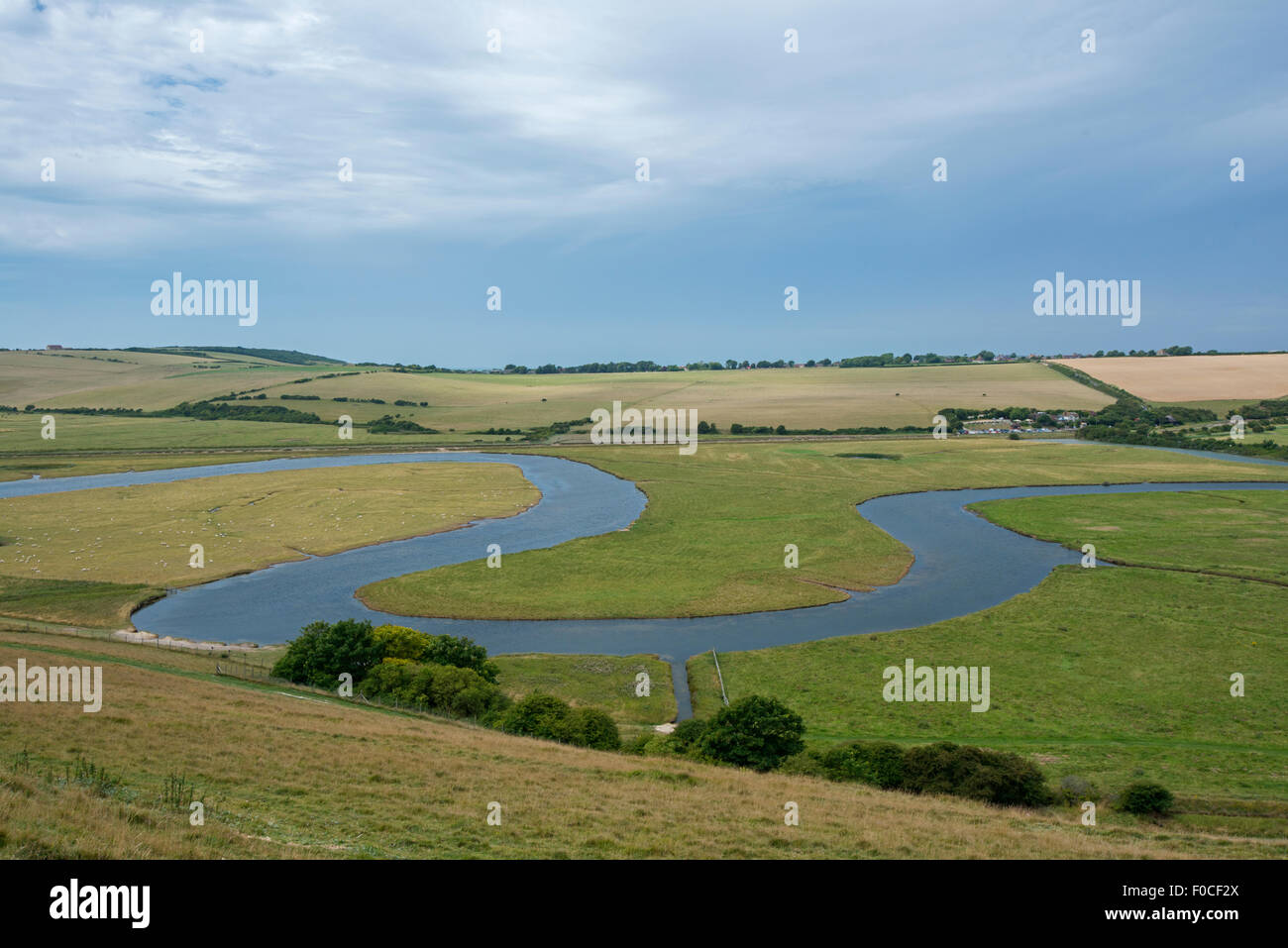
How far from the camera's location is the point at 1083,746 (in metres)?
29.8

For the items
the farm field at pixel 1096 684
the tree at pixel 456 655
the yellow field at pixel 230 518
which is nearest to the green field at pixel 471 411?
the yellow field at pixel 230 518

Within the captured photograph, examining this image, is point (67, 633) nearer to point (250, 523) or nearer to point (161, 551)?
point (161, 551)

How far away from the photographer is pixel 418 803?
1777 cm

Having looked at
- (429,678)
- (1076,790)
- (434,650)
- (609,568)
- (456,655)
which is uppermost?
(609,568)

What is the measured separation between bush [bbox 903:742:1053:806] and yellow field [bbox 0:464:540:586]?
52189 mm

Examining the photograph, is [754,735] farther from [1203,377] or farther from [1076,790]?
[1203,377]

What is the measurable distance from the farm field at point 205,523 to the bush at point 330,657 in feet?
60.7

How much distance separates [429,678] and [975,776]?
2228 centimetres

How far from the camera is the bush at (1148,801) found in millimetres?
23297

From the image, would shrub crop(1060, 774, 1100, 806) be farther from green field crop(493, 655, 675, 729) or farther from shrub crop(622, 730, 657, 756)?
green field crop(493, 655, 675, 729)

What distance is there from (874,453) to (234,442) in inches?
4564

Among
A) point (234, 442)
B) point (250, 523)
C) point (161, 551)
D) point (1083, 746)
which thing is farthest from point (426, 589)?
point (234, 442)

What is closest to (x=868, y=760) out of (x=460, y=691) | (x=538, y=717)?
(x=538, y=717)

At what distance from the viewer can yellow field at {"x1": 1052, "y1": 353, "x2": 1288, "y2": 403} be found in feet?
520
